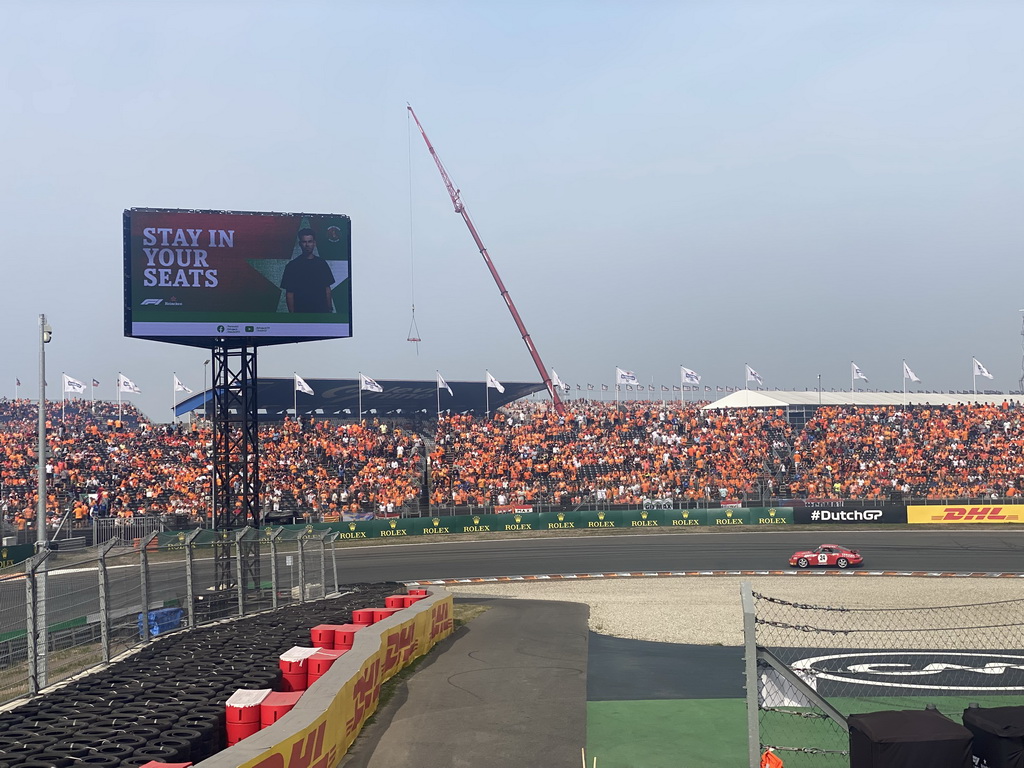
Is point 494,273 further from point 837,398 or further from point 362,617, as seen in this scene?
point 362,617

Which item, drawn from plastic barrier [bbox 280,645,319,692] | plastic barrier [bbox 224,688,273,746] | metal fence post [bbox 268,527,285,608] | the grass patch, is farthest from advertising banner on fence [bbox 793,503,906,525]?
plastic barrier [bbox 224,688,273,746]

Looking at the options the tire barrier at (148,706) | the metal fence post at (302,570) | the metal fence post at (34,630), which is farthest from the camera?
the metal fence post at (302,570)

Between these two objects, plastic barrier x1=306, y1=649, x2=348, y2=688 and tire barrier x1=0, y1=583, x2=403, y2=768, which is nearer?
tire barrier x1=0, y1=583, x2=403, y2=768

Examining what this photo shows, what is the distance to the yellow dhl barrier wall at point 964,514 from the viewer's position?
159ft

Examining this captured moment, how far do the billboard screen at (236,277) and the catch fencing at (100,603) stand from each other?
23.4 feet

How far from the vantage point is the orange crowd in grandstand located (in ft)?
165

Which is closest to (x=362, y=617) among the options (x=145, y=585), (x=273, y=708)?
(x=145, y=585)

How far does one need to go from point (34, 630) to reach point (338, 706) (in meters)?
4.39

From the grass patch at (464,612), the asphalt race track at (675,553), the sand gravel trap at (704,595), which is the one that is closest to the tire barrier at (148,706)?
the grass patch at (464,612)

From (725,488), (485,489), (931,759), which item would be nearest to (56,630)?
(931,759)

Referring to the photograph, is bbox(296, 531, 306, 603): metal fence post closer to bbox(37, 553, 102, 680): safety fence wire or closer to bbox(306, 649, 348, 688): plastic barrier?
bbox(37, 553, 102, 680): safety fence wire

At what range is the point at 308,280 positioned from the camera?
26.8 metres

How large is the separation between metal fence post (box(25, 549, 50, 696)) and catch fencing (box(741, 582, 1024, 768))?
8.73m

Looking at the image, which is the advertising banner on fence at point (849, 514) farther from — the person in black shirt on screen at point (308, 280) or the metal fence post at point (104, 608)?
the metal fence post at point (104, 608)
